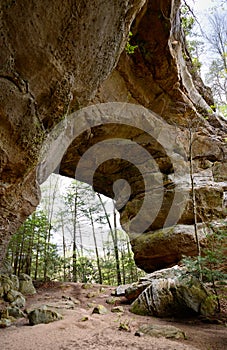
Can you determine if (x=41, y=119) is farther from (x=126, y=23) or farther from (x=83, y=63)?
(x=126, y=23)

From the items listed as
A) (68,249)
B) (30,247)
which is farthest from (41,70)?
(68,249)

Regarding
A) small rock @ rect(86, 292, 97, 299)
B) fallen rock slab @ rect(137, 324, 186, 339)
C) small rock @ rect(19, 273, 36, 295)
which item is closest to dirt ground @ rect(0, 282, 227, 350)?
fallen rock slab @ rect(137, 324, 186, 339)

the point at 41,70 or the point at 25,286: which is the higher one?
the point at 41,70

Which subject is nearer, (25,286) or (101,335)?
(101,335)

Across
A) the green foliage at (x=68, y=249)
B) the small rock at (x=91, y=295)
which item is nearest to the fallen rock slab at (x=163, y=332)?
the small rock at (x=91, y=295)

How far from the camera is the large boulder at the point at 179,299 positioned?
521cm

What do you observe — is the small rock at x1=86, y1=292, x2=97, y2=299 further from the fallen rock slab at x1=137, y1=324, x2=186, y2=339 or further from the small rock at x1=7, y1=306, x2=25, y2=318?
the fallen rock slab at x1=137, y1=324, x2=186, y2=339

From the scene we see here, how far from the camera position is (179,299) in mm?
5367

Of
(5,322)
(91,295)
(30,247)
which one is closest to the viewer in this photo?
(5,322)

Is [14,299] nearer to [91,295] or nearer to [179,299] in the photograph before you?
[91,295]

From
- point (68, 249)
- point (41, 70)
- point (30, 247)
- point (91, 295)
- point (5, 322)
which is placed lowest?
point (91, 295)

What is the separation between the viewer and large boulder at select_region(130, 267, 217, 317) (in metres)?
5.21

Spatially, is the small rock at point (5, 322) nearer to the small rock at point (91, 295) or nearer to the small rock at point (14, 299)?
the small rock at point (14, 299)

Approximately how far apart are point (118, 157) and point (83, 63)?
6.83 meters
